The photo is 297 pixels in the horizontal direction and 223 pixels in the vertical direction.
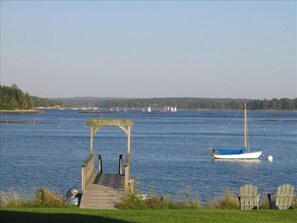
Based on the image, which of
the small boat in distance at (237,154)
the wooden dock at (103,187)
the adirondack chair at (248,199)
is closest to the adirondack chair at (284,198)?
the adirondack chair at (248,199)

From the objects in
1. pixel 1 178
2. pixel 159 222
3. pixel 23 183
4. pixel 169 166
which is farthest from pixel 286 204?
pixel 169 166

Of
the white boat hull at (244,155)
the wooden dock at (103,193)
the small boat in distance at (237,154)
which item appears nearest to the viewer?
the wooden dock at (103,193)

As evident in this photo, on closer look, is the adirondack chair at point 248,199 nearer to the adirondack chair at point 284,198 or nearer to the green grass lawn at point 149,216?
the adirondack chair at point 284,198

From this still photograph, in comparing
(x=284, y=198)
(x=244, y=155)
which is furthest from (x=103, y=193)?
(x=244, y=155)

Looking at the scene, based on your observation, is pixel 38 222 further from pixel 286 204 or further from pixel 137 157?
pixel 137 157

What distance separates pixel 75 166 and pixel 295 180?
49.8 feet

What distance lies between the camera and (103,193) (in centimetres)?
2273

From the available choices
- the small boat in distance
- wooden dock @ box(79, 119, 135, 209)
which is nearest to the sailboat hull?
the small boat in distance

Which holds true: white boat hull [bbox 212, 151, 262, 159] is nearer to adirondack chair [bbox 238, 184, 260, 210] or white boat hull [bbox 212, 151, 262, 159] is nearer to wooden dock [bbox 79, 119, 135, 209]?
wooden dock [bbox 79, 119, 135, 209]

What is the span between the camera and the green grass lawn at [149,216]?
14586 mm

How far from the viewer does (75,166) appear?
46.2m

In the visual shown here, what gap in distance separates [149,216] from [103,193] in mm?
7509

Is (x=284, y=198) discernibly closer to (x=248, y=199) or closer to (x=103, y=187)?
(x=248, y=199)

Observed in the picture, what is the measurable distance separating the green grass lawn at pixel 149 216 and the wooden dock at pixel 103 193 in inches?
166
